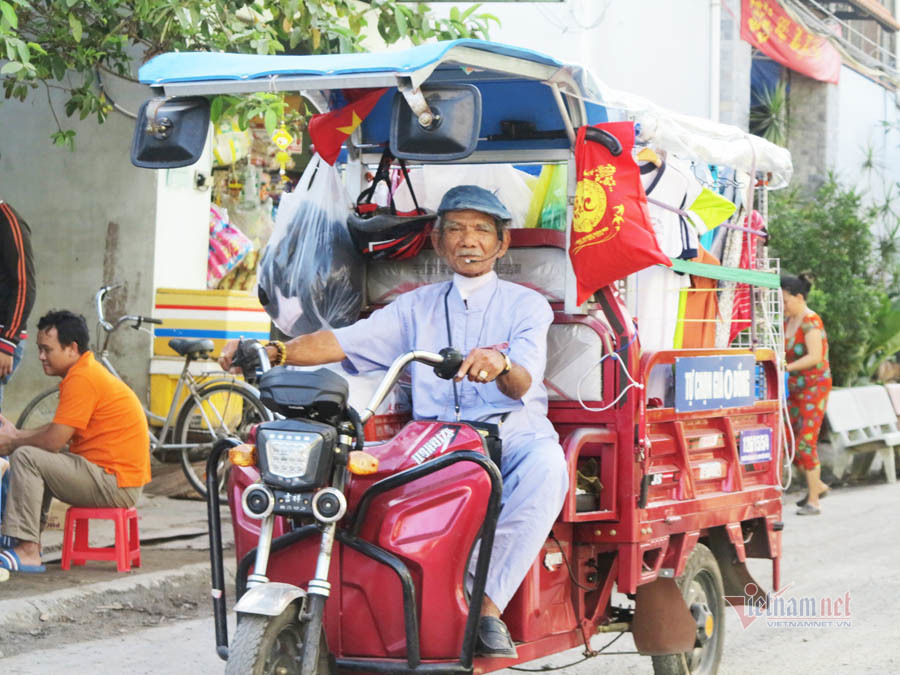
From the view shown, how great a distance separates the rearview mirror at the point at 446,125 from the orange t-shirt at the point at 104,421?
3443 millimetres

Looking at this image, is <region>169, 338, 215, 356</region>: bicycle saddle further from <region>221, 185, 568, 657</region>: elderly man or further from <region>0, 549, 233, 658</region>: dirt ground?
<region>221, 185, 568, 657</region>: elderly man

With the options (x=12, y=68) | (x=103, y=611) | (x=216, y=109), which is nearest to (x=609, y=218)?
(x=216, y=109)

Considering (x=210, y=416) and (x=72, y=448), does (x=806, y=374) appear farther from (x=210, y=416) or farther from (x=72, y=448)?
(x=72, y=448)

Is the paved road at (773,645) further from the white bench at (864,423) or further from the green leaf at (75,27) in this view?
the white bench at (864,423)

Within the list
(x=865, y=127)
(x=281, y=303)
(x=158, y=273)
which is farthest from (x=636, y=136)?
(x=865, y=127)

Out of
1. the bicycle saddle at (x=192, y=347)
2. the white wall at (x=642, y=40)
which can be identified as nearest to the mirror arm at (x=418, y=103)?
the bicycle saddle at (x=192, y=347)

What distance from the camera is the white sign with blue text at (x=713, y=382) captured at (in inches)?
204

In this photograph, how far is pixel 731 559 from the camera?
5.72m

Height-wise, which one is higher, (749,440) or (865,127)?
(865,127)

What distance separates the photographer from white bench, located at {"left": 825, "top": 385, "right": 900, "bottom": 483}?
12234 millimetres

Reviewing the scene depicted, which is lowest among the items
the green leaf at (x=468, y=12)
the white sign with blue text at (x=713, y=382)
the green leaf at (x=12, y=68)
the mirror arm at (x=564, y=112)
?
the white sign with blue text at (x=713, y=382)

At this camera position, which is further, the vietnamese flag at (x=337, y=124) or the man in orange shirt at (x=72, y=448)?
the man in orange shirt at (x=72, y=448)

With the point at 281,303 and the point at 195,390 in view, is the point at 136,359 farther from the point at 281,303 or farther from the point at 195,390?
the point at 281,303

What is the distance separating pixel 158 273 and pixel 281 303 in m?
5.14
